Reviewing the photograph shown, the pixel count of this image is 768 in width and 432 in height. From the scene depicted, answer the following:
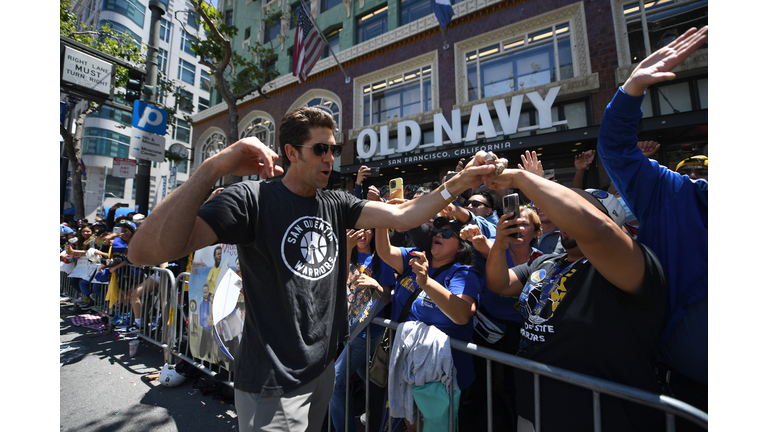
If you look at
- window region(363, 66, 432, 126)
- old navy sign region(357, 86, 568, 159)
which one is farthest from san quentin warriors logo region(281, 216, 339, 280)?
window region(363, 66, 432, 126)

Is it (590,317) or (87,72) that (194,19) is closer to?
(87,72)

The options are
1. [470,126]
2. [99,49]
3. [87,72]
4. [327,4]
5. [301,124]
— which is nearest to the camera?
[301,124]

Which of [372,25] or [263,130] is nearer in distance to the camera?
[372,25]

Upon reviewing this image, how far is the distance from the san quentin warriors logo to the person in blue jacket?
1.86 metres

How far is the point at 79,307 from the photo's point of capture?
8.32m

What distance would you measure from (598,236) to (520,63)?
41.2ft

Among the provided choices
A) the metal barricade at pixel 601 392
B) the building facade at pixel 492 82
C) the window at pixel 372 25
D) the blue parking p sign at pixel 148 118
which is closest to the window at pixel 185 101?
the building facade at pixel 492 82

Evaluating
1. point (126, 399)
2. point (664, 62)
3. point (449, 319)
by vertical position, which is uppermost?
point (664, 62)

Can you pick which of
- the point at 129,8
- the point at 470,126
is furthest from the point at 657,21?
the point at 129,8

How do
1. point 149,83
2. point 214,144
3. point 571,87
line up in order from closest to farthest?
point 149,83
point 571,87
point 214,144

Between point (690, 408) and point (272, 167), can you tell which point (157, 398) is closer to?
point (272, 167)

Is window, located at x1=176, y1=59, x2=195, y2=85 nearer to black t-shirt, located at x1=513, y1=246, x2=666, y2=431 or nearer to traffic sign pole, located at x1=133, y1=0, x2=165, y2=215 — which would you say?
traffic sign pole, located at x1=133, y1=0, x2=165, y2=215

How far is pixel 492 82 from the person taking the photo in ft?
40.0

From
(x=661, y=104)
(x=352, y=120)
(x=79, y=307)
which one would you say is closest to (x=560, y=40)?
(x=661, y=104)
